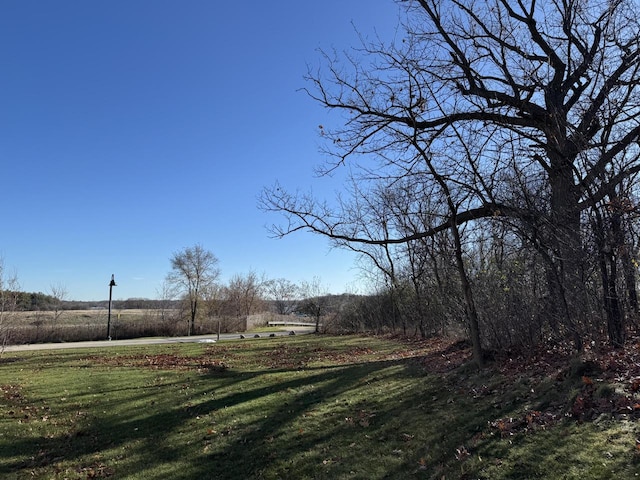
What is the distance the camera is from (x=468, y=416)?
6.24 metres

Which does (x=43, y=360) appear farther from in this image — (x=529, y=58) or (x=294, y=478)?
(x=529, y=58)

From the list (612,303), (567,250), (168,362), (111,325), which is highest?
(567,250)

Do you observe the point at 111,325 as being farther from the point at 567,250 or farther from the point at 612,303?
the point at 612,303

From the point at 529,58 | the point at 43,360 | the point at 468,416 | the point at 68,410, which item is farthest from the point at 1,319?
the point at 529,58

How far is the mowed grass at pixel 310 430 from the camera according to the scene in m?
4.50

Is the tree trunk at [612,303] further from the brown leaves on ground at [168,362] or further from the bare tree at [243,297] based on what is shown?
the bare tree at [243,297]

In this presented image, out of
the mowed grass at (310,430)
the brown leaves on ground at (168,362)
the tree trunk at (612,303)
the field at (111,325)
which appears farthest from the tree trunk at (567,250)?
the field at (111,325)

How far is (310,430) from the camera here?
6.87 metres

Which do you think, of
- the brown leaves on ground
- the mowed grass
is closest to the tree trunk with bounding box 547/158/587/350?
the mowed grass

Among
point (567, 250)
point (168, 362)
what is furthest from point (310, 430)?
point (168, 362)

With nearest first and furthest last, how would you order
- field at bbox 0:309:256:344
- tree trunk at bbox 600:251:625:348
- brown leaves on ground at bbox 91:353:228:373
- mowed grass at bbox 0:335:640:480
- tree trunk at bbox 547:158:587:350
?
mowed grass at bbox 0:335:640:480 < tree trunk at bbox 600:251:625:348 < tree trunk at bbox 547:158:587:350 < brown leaves on ground at bbox 91:353:228:373 < field at bbox 0:309:256:344

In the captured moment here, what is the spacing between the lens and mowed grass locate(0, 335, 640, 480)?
14.8ft

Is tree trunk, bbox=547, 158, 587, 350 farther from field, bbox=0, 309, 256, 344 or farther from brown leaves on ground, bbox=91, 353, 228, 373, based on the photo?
field, bbox=0, 309, 256, 344

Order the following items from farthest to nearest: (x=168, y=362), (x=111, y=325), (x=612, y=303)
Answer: (x=111, y=325) < (x=168, y=362) < (x=612, y=303)
